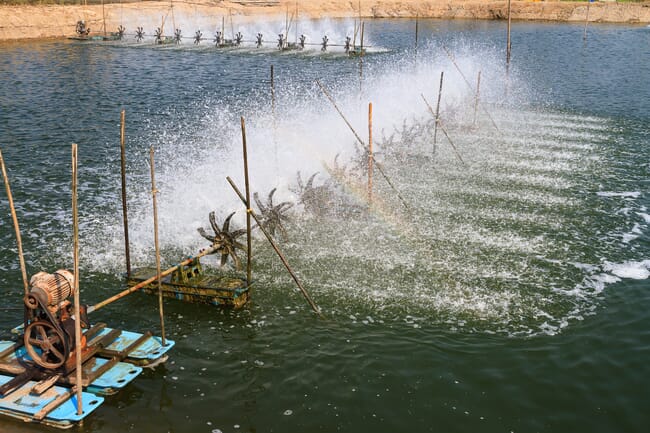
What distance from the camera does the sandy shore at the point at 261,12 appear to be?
211ft

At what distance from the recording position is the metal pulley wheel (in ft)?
38.5

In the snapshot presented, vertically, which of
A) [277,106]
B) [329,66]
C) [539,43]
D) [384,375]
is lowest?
[384,375]

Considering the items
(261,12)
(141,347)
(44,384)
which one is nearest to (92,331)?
(141,347)

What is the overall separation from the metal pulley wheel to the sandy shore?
56.3 m

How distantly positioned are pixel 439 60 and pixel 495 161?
2837cm

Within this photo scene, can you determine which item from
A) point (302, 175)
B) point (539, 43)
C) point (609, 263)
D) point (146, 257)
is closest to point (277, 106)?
point (302, 175)

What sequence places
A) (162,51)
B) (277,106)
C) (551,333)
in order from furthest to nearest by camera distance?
1. (162,51)
2. (277,106)
3. (551,333)

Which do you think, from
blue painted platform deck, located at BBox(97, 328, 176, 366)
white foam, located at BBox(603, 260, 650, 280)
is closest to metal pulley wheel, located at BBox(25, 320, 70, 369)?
blue painted platform deck, located at BBox(97, 328, 176, 366)

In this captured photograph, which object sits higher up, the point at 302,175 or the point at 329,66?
the point at 329,66

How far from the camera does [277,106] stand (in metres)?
38.0

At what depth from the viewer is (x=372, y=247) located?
1978 cm

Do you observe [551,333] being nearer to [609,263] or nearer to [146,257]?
[609,263]

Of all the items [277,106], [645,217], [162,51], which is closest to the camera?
[645,217]

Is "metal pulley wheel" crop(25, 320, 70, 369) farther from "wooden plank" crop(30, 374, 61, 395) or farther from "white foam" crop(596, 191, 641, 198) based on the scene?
"white foam" crop(596, 191, 641, 198)
